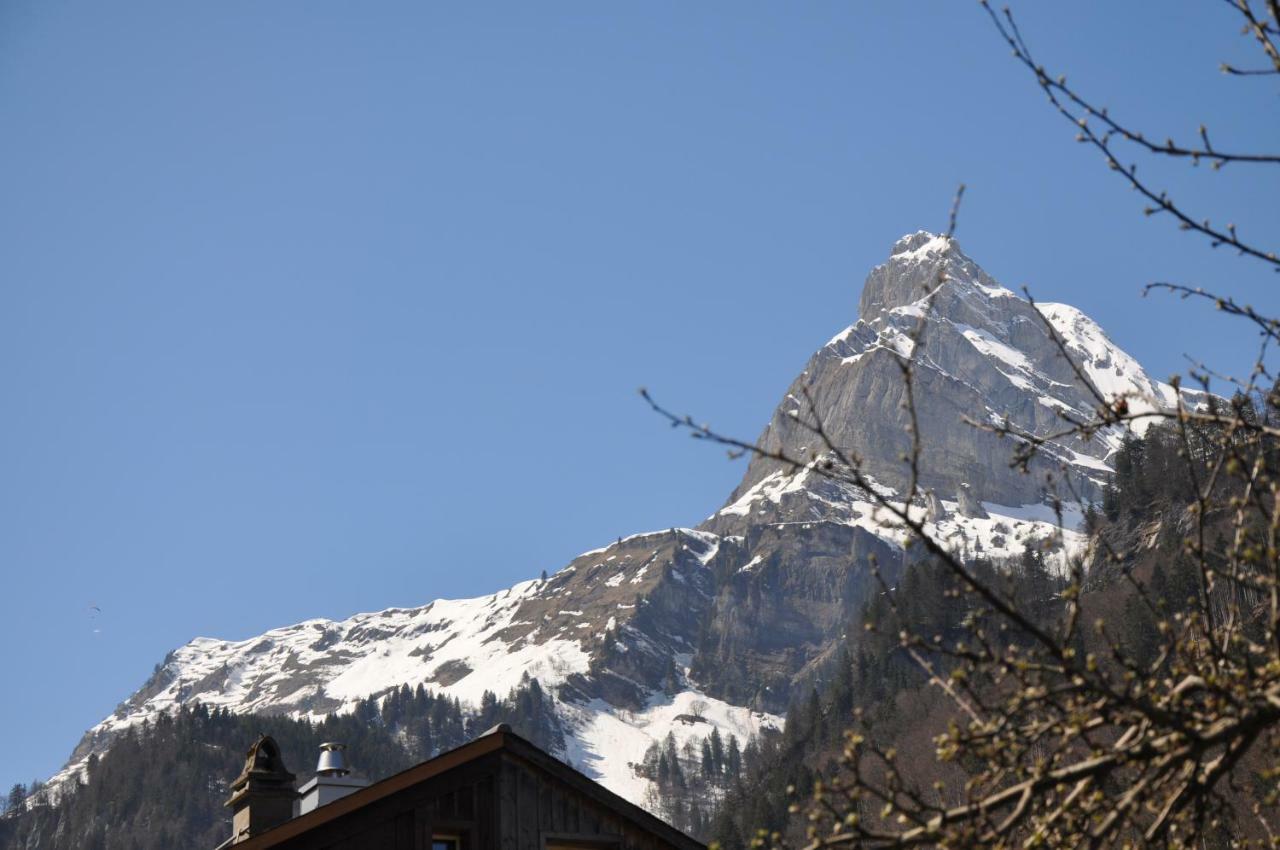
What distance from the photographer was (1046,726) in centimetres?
639

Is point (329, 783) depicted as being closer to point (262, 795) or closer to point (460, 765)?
point (262, 795)

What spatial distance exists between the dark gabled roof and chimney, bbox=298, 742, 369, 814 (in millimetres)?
3664

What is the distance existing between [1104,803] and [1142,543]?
543ft

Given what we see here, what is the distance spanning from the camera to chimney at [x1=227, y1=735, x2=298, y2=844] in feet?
85.8

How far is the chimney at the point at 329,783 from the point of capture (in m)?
26.1

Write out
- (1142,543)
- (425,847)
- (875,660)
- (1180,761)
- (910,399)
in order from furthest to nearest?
(875,660), (1142,543), (425,847), (1180,761), (910,399)

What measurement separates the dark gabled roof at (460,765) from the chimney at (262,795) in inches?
201

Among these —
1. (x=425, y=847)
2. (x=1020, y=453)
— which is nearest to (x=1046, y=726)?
(x=1020, y=453)

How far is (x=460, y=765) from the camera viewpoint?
72.9 ft

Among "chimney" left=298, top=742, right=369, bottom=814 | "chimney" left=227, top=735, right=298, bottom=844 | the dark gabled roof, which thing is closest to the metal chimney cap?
"chimney" left=298, top=742, right=369, bottom=814

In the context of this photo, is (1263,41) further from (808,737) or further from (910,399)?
(808,737)

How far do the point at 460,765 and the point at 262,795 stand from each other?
5876 mm

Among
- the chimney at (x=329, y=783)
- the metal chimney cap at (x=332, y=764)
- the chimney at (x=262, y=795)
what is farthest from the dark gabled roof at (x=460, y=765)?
the metal chimney cap at (x=332, y=764)

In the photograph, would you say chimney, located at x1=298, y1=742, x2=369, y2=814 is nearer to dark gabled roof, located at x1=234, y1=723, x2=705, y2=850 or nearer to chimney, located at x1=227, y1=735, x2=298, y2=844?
chimney, located at x1=227, y1=735, x2=298, y2=844
